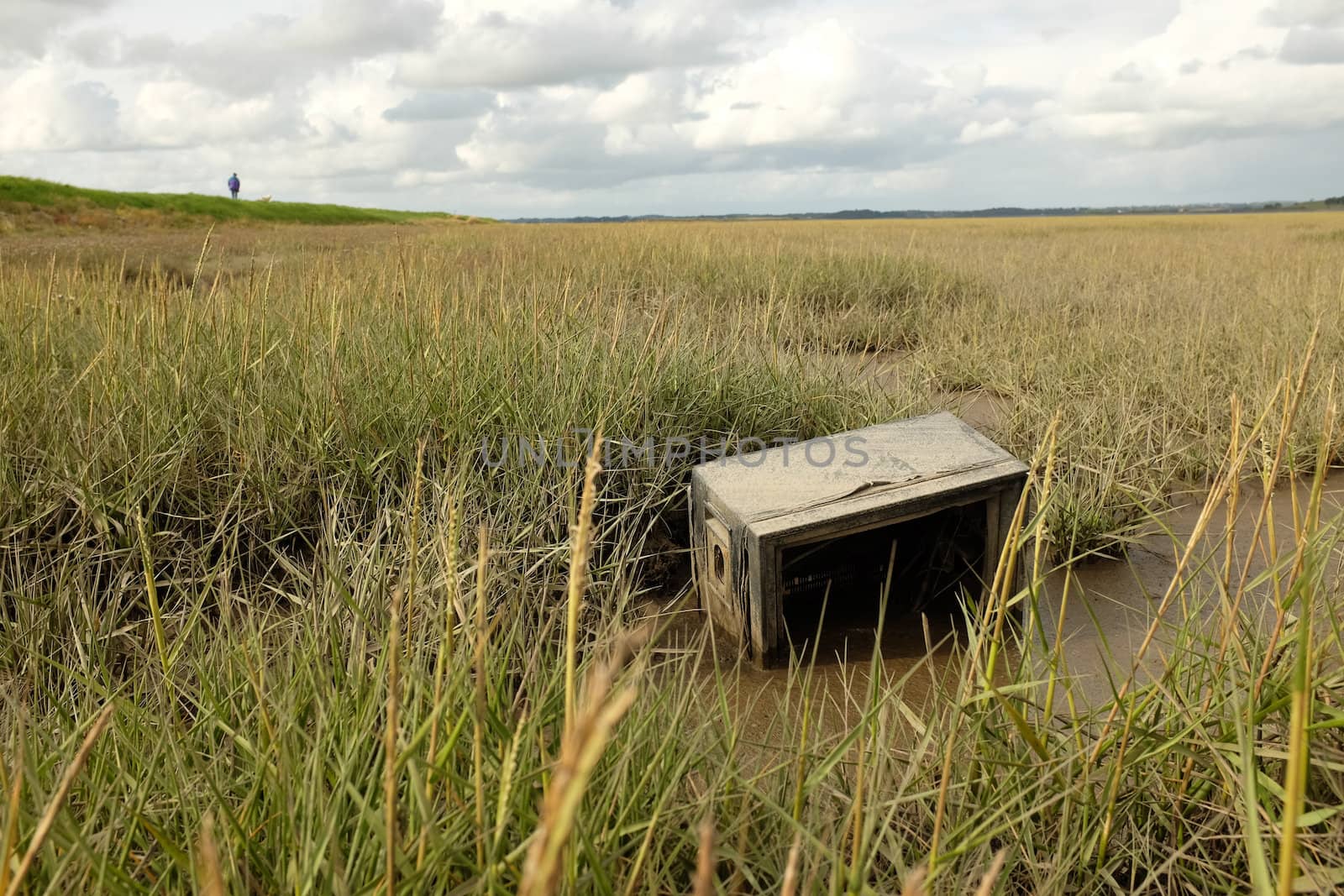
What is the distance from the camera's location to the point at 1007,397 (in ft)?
15.6

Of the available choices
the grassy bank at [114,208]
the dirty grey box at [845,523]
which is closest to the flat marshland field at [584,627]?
the dirty grey box at [845,523]

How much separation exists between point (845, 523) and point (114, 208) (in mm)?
27421

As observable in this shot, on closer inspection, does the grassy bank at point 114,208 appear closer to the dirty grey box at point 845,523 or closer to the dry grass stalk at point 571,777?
the dirty grey box at point 845,523

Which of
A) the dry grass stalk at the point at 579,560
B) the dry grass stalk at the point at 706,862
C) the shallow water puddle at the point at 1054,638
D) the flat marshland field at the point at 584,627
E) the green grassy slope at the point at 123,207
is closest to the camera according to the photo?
the dry grass stalk at the point at 706,862

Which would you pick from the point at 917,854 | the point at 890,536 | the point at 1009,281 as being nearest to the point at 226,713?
the point at 917,854

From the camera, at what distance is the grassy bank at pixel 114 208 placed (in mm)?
20328

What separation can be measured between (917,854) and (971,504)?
1.50 metres

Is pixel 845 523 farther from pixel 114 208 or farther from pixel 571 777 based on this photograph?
pixel 114 208

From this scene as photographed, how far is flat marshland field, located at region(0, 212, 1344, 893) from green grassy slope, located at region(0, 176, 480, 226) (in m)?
20.5

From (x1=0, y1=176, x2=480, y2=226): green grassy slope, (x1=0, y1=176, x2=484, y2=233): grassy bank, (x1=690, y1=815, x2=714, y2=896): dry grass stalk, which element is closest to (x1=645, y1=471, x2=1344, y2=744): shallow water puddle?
(x1=690, y1=815, x2=714, y2=896): dry grass stalk

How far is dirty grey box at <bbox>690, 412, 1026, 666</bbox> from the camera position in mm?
2289

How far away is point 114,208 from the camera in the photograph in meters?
24.0

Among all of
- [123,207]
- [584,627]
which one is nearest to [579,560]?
[584,627]

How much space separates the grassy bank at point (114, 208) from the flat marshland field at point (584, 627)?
1364 centimetres
